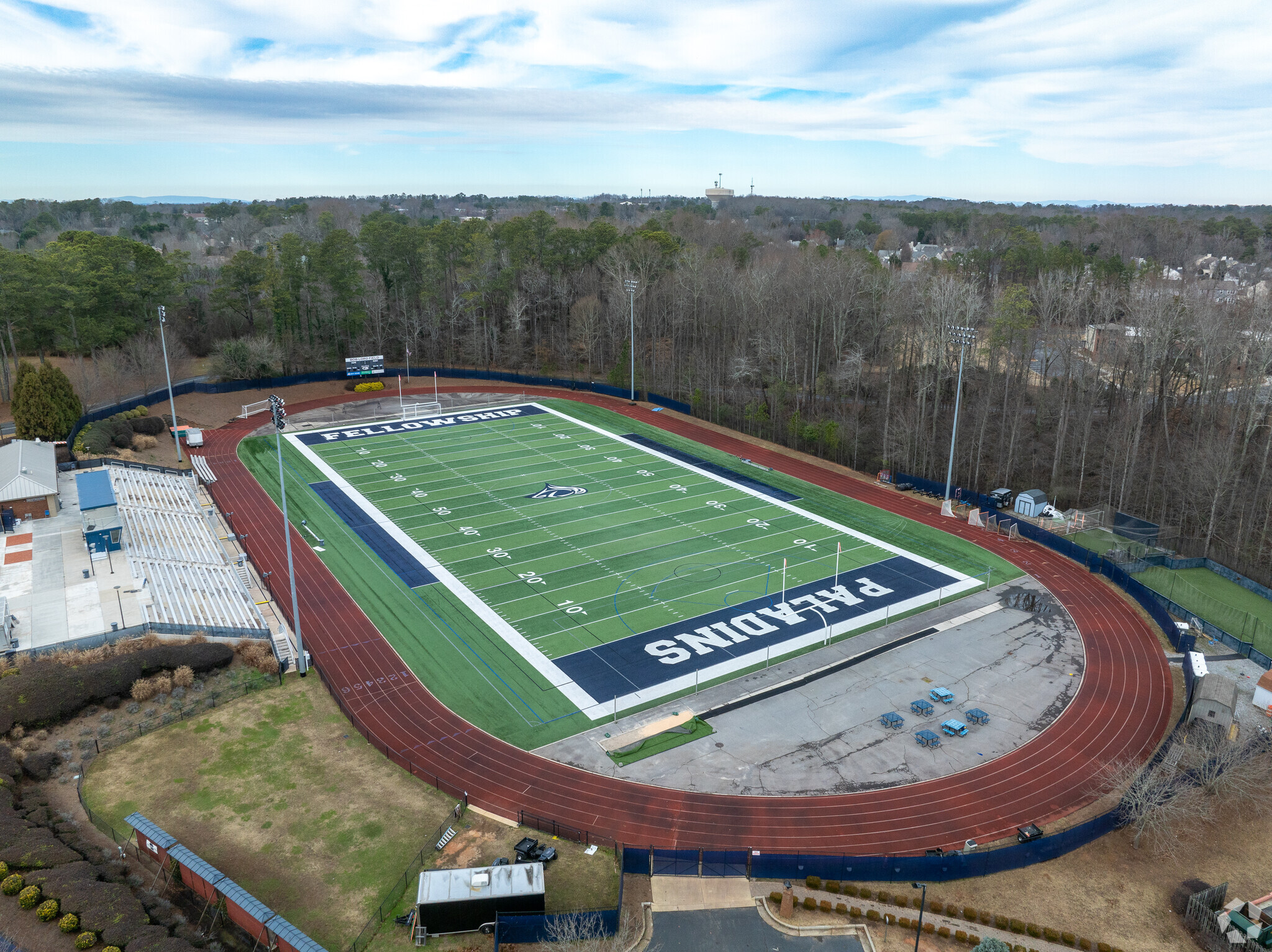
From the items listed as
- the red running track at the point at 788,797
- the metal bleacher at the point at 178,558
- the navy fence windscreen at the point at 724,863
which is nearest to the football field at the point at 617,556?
the red running track at the point at 788,797

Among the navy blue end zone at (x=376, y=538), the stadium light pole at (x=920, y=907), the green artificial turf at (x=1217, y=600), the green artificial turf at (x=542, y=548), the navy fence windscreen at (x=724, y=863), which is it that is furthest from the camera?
the navy blue end zone at (x=376, y=538)

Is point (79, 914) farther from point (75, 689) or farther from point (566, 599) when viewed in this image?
point (566, 599)

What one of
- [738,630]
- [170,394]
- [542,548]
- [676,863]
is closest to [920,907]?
[676,863]

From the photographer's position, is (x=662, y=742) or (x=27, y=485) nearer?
(x=662, y=742)

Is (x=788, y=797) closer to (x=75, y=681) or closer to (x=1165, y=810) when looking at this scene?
(x=1165, y=810)

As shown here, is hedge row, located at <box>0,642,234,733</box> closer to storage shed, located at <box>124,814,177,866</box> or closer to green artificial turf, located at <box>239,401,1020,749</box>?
green artificial turf, located at <box>239,401,1020,749</box>

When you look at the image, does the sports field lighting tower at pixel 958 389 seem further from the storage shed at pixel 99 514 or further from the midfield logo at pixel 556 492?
the storage shed at pixel 99 514

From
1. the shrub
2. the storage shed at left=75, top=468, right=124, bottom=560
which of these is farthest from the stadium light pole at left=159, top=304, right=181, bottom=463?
the storage shed at left=75, top=468, right=124, bottom=560
